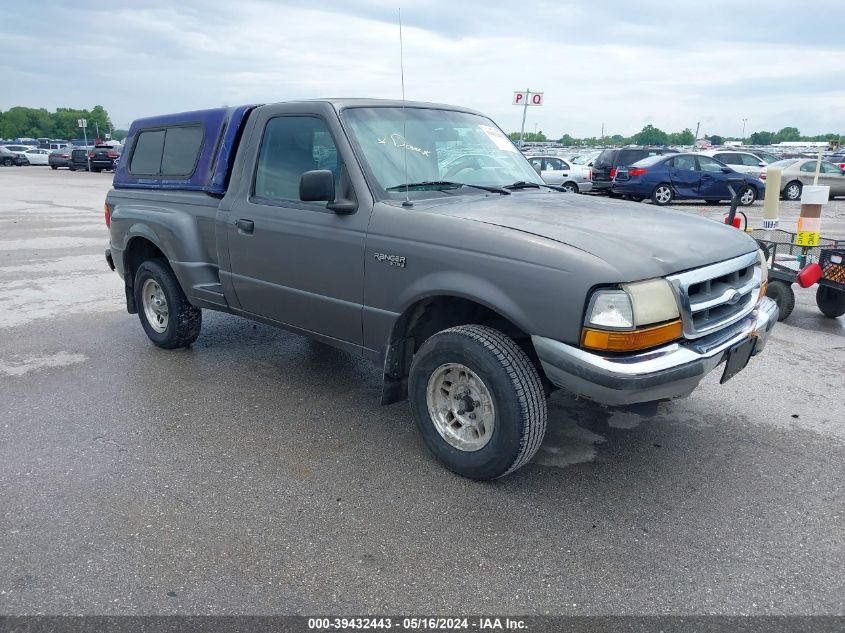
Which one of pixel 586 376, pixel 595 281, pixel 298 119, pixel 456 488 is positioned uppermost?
pixel 298 119

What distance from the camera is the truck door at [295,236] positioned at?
12.7 feet

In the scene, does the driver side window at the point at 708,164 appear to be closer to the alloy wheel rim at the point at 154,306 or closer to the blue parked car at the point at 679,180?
the blue parked car at the point at 679,180

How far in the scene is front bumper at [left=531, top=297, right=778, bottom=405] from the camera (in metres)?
2.89

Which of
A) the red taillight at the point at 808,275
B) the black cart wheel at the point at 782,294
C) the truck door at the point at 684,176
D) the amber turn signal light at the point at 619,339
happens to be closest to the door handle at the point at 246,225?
the amber turn signal light at the point at 619,339

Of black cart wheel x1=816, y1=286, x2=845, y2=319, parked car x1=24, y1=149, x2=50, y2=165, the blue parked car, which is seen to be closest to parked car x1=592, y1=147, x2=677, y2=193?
the blue parked car

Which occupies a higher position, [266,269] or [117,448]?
[266,269]

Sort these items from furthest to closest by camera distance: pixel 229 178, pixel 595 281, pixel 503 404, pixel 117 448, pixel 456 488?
pixel 229 178 < pixel 117 448 < pixel 456 488 < pixel 503 404 < pixel 595 281

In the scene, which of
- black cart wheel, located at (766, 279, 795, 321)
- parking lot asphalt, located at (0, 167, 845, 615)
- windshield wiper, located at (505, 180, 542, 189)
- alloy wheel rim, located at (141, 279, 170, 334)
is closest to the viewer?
parking lot asphalt, located at (0, 167, 845, 615)

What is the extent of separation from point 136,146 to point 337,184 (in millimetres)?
2815

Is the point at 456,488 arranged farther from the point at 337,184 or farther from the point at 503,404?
the point at 337,184

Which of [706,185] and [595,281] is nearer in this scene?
[595,281]

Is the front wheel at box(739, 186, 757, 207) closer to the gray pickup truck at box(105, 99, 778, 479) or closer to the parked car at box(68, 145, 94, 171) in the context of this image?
the gray pickup truck at box(105, 99, 778, 479)

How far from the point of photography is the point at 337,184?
392cm

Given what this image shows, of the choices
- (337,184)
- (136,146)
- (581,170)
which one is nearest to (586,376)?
(337,184)
